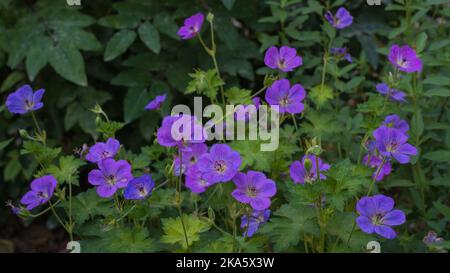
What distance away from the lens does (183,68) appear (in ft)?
6.86

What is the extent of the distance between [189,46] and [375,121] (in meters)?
0.94

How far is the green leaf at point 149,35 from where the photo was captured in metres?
1.93

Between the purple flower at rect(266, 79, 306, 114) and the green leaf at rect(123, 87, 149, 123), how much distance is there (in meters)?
0.77

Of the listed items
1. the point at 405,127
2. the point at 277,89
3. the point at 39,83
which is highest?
the point at 277,89

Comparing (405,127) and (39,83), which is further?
(39,83)

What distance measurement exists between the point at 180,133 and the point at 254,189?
0.18 m

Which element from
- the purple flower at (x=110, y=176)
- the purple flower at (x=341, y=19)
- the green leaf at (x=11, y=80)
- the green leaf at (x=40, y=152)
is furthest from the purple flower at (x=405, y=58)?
the green leaf at (x=11, y=80)

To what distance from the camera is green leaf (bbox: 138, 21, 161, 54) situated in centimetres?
193

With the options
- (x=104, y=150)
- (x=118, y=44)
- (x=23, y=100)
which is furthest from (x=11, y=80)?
(x=104, y=150)

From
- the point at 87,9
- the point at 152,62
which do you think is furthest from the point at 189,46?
the point at 87,9

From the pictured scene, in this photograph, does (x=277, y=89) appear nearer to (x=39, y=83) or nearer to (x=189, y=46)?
(x=189, y=46)

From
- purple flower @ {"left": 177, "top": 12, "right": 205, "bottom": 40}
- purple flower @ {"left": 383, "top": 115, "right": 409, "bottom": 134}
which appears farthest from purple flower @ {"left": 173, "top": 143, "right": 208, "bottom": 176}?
purple flower @ {"left": 383, "top": 115, "right": 409, "bottom": 134}

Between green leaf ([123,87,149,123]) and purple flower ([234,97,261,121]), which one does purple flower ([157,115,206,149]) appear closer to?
purple flower ([234,97,261,121])
